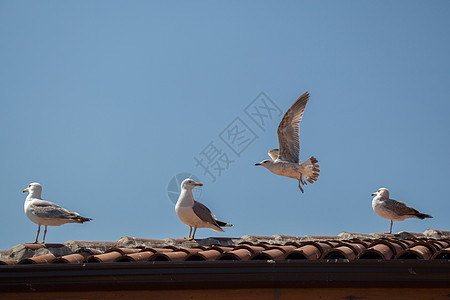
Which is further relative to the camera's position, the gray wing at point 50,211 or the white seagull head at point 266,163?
the white seagull head at point 266,163

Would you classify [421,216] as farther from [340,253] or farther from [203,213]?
[340,253]

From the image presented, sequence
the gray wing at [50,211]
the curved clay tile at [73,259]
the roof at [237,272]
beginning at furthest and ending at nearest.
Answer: the gray wing at [50,211]
the curved clay tile at [73,259]
the roof at [237,272]

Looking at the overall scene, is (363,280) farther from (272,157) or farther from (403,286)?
(272,157)

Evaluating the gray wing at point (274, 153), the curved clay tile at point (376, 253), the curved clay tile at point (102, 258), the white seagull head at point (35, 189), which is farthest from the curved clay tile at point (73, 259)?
the gray wing at point (274, 153)

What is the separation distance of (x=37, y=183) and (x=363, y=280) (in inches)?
226

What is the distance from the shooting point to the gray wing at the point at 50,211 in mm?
7566

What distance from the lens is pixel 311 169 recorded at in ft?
39.7

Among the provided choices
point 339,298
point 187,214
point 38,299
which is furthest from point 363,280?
point 187,214

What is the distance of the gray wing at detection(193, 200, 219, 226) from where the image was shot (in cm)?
814

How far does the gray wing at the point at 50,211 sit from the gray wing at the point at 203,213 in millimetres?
1685

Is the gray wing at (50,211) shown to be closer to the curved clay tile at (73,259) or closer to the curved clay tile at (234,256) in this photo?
the curved clay tile at (73,259)

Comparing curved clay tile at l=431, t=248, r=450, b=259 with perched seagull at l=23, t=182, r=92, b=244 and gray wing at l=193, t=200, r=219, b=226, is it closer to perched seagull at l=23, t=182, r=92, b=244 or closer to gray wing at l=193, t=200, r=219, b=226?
gray wing at l=193, t=200, r=219, b=226

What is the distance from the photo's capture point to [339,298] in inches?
159

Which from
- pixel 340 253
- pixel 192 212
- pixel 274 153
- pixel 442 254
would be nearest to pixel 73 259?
pixel 340 253
